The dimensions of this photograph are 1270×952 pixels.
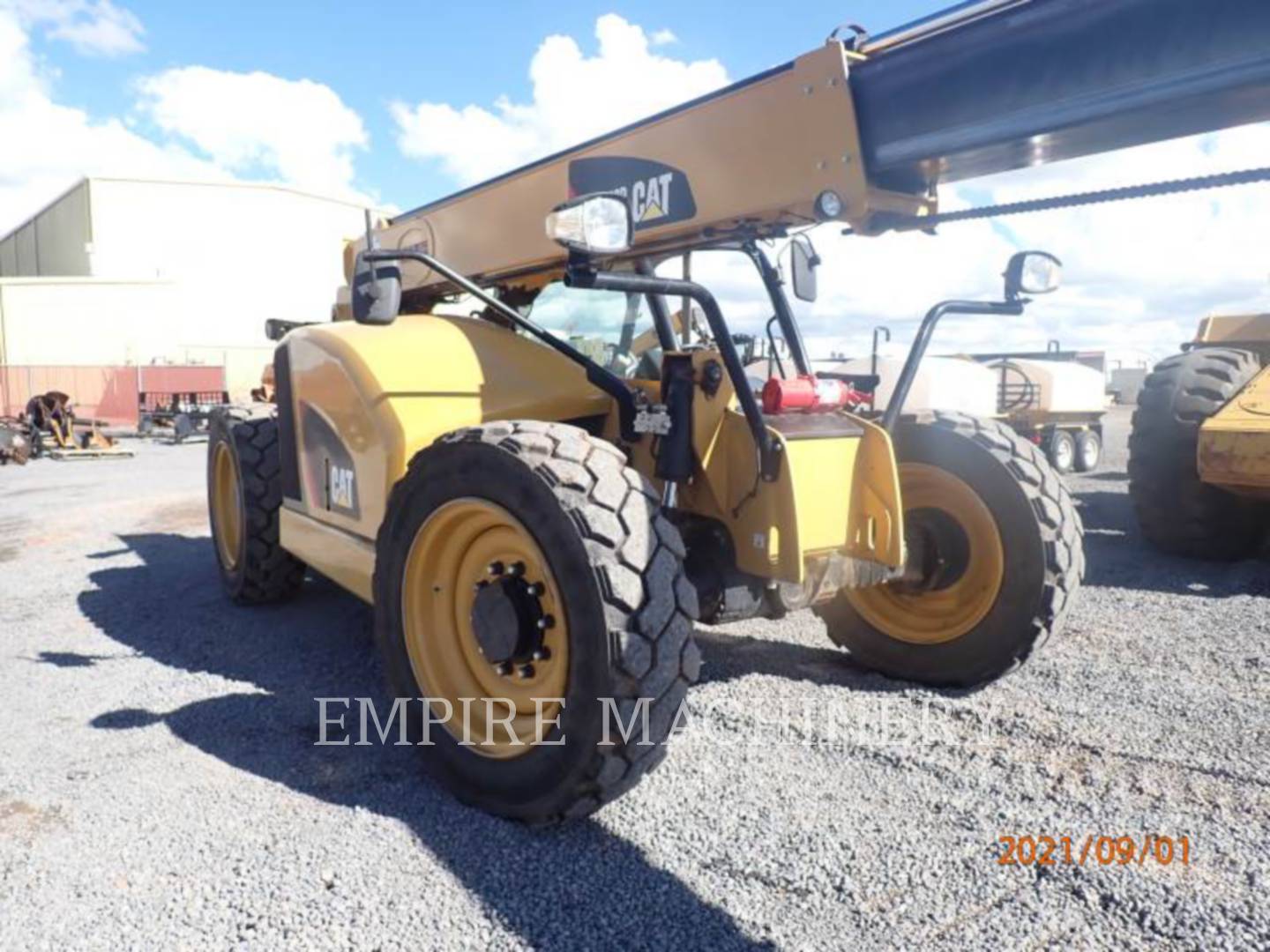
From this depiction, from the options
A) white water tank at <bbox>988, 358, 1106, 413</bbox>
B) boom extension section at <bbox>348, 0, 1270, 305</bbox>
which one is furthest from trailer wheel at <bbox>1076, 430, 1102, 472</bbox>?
boom extension section at <bbox>348, 0, 1270, 305</bbox>

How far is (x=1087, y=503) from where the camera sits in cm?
937

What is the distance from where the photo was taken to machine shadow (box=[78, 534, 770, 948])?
2.30 m

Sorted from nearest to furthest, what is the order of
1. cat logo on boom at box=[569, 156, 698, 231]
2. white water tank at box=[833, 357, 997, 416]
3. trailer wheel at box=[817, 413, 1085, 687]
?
1. cat logo on boom at box=[569, 156, 698, 231]
2. trailer wheel at box=[817, 413, 1085, 687]
3. white water tank at box=[833, 357, 997, 416]

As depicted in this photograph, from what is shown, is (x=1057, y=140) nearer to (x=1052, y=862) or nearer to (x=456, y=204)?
(x=1052, y=862)

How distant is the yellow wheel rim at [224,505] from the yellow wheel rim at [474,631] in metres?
3.07

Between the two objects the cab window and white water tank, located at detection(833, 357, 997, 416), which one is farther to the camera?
white water tank, located at detection(833, 357, 997, 416)

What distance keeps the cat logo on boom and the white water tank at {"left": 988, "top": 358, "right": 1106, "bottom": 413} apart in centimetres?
1114

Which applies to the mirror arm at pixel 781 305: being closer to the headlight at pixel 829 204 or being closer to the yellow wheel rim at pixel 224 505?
the headlight at pixel 829 204

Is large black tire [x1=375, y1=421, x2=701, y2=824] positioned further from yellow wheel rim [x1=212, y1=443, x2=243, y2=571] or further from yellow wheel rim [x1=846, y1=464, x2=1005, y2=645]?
yellow wheel rim [x1=212, y1=443, x2=243, y2=571]

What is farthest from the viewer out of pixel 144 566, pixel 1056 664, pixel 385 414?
pixel 144 566

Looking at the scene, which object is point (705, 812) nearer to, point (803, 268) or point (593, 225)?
point (593, 225)

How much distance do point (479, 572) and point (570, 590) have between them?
62 centimetres

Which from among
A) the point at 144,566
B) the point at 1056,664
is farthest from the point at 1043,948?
the point at 144,566

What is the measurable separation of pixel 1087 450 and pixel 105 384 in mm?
27713
